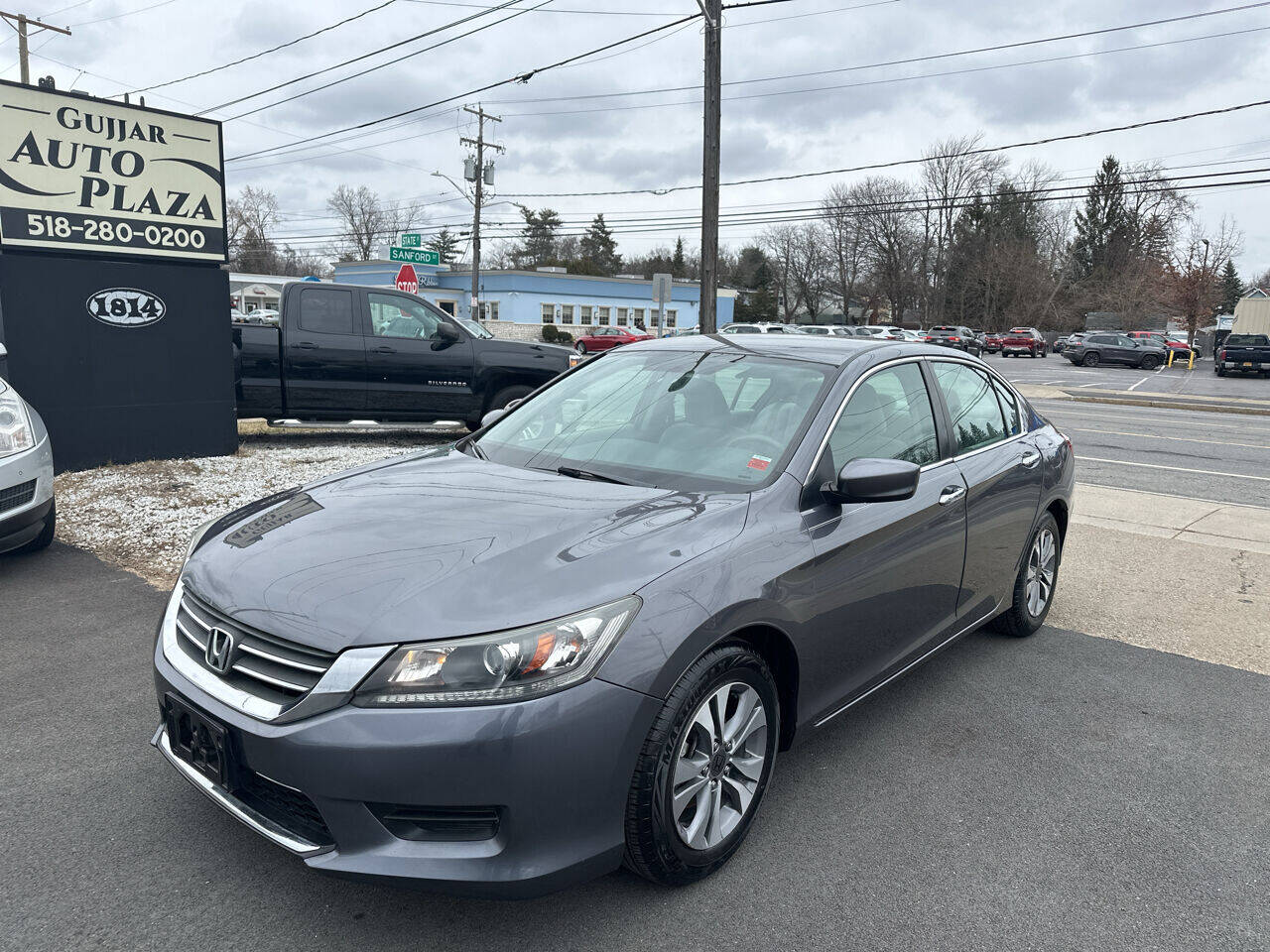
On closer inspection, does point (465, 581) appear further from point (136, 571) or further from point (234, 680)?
point (136, 571)

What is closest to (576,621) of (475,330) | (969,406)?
(969,406)

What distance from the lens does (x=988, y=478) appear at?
400cm

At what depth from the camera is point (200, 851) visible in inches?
104

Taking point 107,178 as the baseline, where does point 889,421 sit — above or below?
below

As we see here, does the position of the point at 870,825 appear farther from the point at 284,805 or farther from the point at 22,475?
the point at 22,475

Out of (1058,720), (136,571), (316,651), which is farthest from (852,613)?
(136,571)

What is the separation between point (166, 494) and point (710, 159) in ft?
37.8

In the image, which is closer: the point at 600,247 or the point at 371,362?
the point at 371,362

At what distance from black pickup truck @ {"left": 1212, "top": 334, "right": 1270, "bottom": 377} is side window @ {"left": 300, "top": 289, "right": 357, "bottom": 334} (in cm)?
3913

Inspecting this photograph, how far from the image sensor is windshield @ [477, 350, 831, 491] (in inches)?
125

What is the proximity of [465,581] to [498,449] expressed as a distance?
55.5 inches

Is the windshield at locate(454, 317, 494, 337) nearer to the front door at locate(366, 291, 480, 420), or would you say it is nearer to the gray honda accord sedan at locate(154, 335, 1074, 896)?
the front door at locate(366, 291, 480, 420)

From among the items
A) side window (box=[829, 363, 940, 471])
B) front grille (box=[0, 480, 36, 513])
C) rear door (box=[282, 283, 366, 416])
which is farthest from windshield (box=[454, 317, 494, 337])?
side window (box=[829, 363, 940, 471])

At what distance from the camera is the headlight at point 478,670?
6.92 ft
